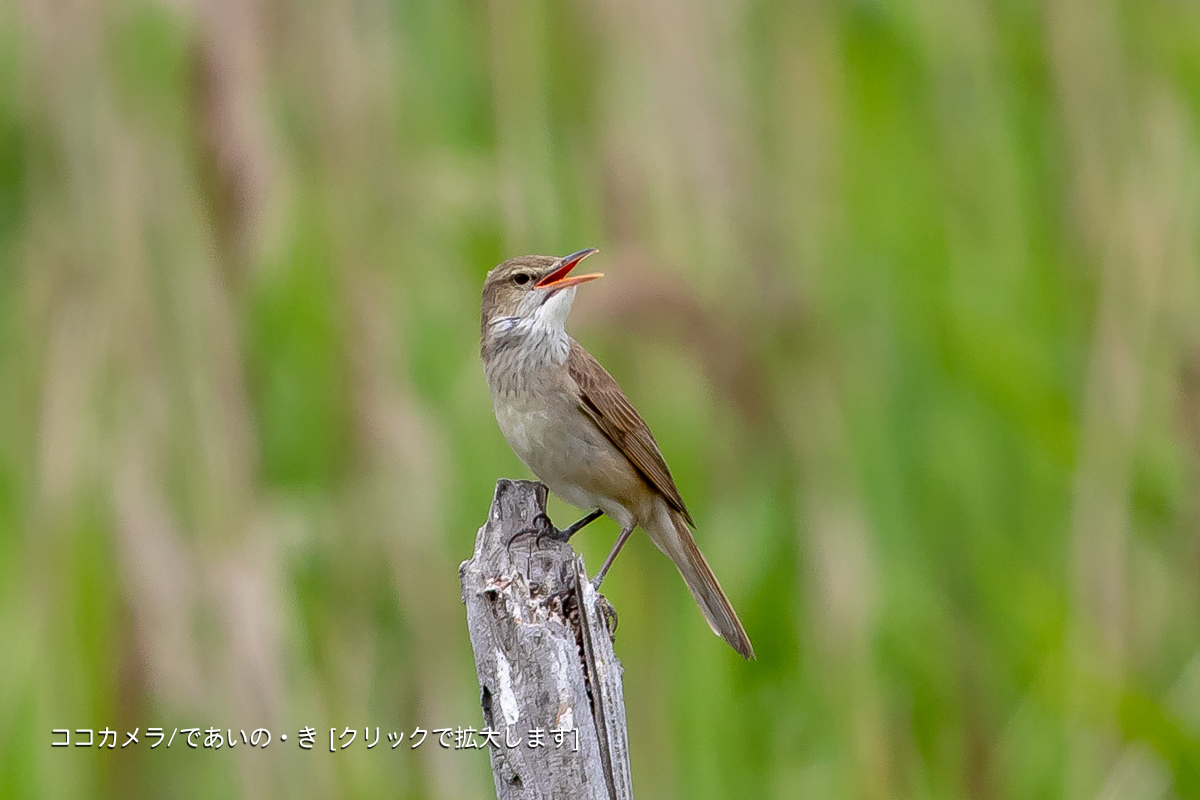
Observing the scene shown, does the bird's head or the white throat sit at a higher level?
the bird's head

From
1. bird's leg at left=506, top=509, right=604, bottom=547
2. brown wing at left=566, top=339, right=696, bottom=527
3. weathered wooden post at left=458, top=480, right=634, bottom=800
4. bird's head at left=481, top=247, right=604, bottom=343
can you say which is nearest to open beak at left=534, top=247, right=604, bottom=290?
bird's head at left=481, top=247, right=604, bottom=343

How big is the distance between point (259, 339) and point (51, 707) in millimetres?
987

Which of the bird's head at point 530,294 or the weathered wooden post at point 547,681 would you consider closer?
the weathered wooden post at point 547,681

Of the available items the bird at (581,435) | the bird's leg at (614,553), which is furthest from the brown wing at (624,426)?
the bird's leg at (614,553)

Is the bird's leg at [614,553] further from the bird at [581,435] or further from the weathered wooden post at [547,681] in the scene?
the weathered wooden post at [547,681]

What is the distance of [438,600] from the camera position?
3.73 meters

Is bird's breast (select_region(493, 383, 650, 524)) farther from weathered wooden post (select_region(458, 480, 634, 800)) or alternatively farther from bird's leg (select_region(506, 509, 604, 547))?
weathered wooden post (select_region(458, 480, 634, 800))

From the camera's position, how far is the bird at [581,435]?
12.1 feet

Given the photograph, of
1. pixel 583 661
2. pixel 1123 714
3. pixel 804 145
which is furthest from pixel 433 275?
pixel 1123 714

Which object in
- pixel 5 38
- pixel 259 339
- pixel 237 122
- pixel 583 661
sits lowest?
pixel 583 661

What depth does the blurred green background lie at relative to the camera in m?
3.42

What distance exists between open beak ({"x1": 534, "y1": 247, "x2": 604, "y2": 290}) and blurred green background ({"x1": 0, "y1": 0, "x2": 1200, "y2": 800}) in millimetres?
54

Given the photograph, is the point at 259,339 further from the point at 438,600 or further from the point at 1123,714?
the point at 1123,714

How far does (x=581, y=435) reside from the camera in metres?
3.72
